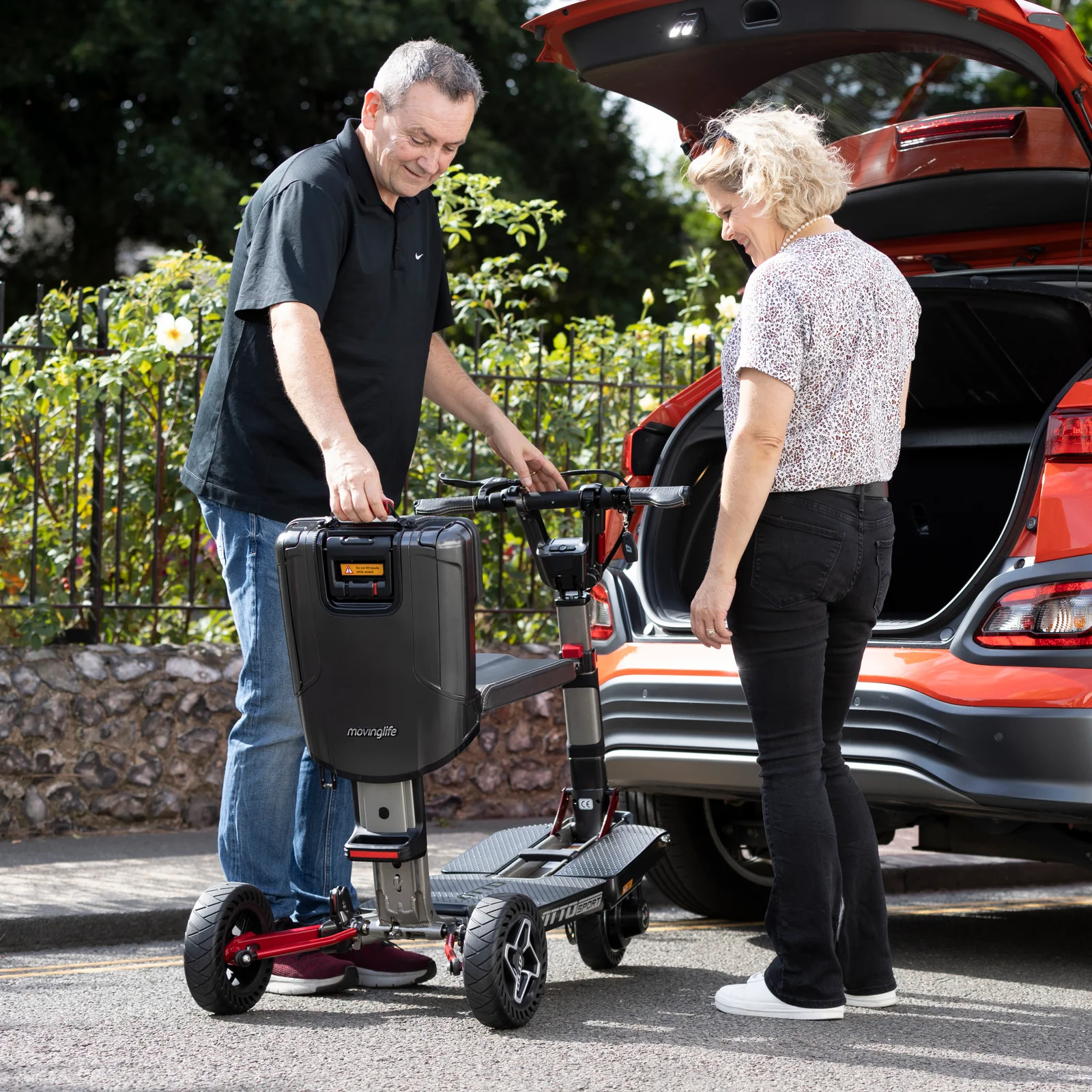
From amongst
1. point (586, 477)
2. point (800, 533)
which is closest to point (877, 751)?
point (800, 533)

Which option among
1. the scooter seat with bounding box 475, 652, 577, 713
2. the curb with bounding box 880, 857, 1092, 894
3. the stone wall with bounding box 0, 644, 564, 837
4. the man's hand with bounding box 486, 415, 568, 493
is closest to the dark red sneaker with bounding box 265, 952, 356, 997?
the scooter seat with bounding box 475, 652, 577, 713

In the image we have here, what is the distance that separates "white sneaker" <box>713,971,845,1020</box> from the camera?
11.5 feet

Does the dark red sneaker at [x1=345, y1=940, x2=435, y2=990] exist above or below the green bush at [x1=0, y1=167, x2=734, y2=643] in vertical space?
below

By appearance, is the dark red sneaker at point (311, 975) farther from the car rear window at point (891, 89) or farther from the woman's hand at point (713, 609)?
the car rear window at point (891, 89)

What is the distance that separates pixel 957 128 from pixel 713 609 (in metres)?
1.97

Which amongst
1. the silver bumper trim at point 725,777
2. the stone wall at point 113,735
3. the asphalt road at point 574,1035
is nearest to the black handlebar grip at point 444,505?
the silver bumper trim at point 725,777

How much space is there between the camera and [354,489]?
334cm

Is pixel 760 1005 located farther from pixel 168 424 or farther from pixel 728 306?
pixel 728 306

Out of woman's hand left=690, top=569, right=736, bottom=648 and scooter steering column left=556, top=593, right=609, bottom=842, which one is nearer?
woman's hand left=690, top=569, right=736, bottom=648

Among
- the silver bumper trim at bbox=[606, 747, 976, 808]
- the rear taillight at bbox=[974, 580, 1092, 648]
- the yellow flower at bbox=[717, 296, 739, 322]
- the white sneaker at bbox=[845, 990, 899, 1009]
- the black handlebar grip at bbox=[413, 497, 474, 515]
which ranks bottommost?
the white sneaker at bbox=[845, 990, 899, 1009]

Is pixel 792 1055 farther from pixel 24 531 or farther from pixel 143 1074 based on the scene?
pixel 24 531

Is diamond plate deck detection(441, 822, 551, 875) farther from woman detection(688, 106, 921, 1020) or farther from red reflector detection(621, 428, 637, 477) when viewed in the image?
red reflector detection(621, 428, 637, 477)

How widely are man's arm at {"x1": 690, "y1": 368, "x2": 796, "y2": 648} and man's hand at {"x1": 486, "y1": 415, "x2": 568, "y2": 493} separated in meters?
0.67

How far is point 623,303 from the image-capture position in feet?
64.5
